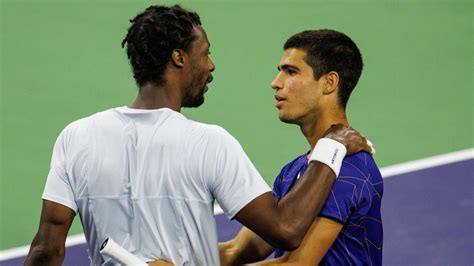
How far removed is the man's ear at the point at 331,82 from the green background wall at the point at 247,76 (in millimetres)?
3715

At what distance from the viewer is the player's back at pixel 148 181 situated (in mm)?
5465

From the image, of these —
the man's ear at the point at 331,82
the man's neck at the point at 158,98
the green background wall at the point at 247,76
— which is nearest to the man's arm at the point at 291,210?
the man's neck at the point at 158,98

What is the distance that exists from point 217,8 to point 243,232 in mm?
6966

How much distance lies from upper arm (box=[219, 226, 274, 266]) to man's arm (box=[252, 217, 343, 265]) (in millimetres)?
784

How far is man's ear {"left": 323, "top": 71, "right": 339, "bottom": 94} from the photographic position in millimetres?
6617

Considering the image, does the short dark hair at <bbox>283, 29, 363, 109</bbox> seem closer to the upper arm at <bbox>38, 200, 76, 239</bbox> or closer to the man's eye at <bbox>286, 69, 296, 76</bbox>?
the man's eye at <bbox>286, 69, 296, 76</bbox>

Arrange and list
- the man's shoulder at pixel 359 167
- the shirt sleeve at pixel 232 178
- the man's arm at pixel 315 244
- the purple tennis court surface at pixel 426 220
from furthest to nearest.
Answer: the purple tennis court surface at pixel 426 220
the man's shoulder at pixel 359 167
the man's arm at pixel 315 244
the shirt sleeve at pixel 232 178

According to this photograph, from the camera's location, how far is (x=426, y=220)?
977cm

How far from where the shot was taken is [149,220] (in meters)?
5.52

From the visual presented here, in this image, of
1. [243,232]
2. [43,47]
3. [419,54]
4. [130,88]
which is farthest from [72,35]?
[243,232]

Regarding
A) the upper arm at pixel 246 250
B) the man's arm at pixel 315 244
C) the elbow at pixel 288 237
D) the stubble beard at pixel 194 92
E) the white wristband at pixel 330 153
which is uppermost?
the stubble beard at pixel 194 92

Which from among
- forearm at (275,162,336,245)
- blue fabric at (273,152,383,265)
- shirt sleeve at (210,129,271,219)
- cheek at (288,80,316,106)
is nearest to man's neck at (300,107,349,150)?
cheek at (288,80,316,106)

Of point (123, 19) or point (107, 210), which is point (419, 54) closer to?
point (123, 19)

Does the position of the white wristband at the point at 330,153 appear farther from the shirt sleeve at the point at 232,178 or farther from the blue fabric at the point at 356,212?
the shirt sleeve at the point at 232,178
